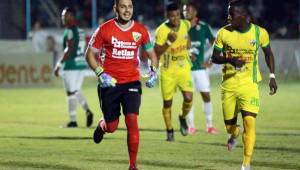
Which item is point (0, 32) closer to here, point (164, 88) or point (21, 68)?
point (21, 68)

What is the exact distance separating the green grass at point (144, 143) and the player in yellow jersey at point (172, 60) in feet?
2.29

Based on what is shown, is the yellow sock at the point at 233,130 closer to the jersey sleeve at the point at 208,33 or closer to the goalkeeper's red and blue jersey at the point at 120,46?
the goalkeeper's red and blue jersey at the point at 120,46

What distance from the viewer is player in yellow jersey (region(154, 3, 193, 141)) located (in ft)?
56.2

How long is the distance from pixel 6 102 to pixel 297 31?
1933cm

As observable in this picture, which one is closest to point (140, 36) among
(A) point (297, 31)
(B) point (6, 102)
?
(B) point (6, 102)

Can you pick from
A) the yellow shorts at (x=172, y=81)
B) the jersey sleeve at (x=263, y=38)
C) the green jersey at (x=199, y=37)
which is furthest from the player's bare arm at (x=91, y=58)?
the green jersey at (x=199, y=37)

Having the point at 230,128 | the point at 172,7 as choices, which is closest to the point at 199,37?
the point at 172,7

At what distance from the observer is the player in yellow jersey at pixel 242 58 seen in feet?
42.6

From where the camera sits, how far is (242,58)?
13.2 m

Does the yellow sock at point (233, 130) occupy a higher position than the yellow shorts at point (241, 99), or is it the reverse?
the yellow shorts at point (241, 99)

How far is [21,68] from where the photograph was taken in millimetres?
32594

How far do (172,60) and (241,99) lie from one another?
14.5ft

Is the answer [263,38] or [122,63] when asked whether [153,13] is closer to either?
[263,38]

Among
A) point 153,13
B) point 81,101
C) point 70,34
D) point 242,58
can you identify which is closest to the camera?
point 242,58
